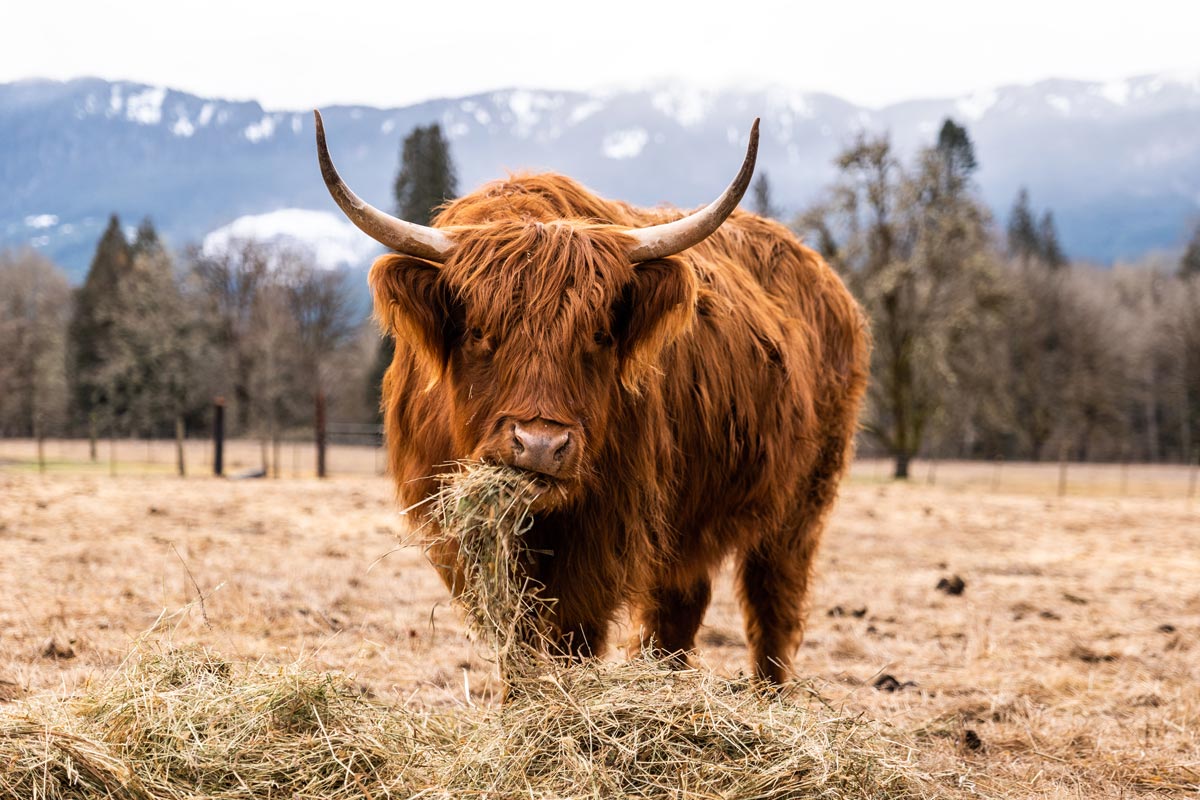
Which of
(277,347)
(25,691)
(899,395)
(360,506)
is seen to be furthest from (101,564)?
(277,347)

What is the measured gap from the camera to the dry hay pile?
257 cm

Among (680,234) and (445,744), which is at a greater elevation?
(680,234)

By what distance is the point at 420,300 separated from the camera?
3.12 m

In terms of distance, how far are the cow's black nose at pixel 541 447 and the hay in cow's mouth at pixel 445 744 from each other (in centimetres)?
70

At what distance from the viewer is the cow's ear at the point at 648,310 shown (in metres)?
3.16

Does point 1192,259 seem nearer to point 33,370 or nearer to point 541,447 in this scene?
point 33,370

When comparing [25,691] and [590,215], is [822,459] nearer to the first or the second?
[590,215]

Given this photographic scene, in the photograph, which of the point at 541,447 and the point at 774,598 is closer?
the point at 541,447

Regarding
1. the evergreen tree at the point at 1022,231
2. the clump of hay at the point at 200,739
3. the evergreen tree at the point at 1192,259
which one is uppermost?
the evergreen tree at the point at 1022,231

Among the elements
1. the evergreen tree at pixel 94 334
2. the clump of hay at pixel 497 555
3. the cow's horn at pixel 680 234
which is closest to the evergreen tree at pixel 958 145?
the evergreen tree at pixel 94 334

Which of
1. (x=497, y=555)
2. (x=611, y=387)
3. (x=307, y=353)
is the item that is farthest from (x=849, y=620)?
(x=307, y=353)

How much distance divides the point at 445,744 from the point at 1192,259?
7307cm

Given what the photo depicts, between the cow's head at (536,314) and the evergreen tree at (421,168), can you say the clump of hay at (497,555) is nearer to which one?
the cow's head at (536,314)

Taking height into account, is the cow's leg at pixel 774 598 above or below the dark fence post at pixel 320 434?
above
